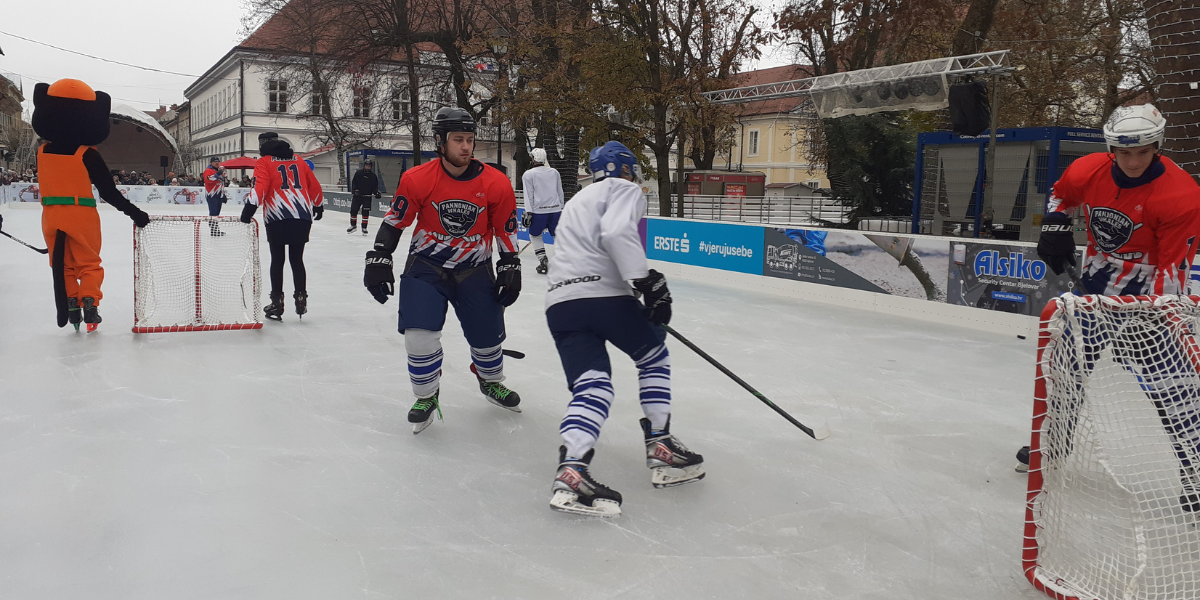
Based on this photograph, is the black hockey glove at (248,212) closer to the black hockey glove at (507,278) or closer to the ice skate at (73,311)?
the ice skate at (73,311)

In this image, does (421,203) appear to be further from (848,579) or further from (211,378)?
(848,579)

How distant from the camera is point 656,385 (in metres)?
3.29

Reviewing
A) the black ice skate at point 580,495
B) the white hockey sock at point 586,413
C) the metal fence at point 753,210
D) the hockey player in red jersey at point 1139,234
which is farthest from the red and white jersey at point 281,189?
the metal fence at point 753,210

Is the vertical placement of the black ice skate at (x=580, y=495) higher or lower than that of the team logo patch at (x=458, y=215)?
lower

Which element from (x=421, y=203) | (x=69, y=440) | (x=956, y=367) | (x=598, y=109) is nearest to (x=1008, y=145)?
(x=598, y=109)

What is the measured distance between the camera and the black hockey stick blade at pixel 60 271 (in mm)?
5738

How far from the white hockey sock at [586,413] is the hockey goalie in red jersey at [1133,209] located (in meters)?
1.98

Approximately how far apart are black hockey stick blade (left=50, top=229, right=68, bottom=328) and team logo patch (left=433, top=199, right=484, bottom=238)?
11.3 feet

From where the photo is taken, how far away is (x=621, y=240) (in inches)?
114

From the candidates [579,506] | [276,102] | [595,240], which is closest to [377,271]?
[595,240]

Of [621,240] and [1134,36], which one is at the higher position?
[1134,36]

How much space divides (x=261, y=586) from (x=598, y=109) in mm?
13321

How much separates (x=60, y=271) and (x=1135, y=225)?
6.29 m

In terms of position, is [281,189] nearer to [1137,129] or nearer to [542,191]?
[542,191]
